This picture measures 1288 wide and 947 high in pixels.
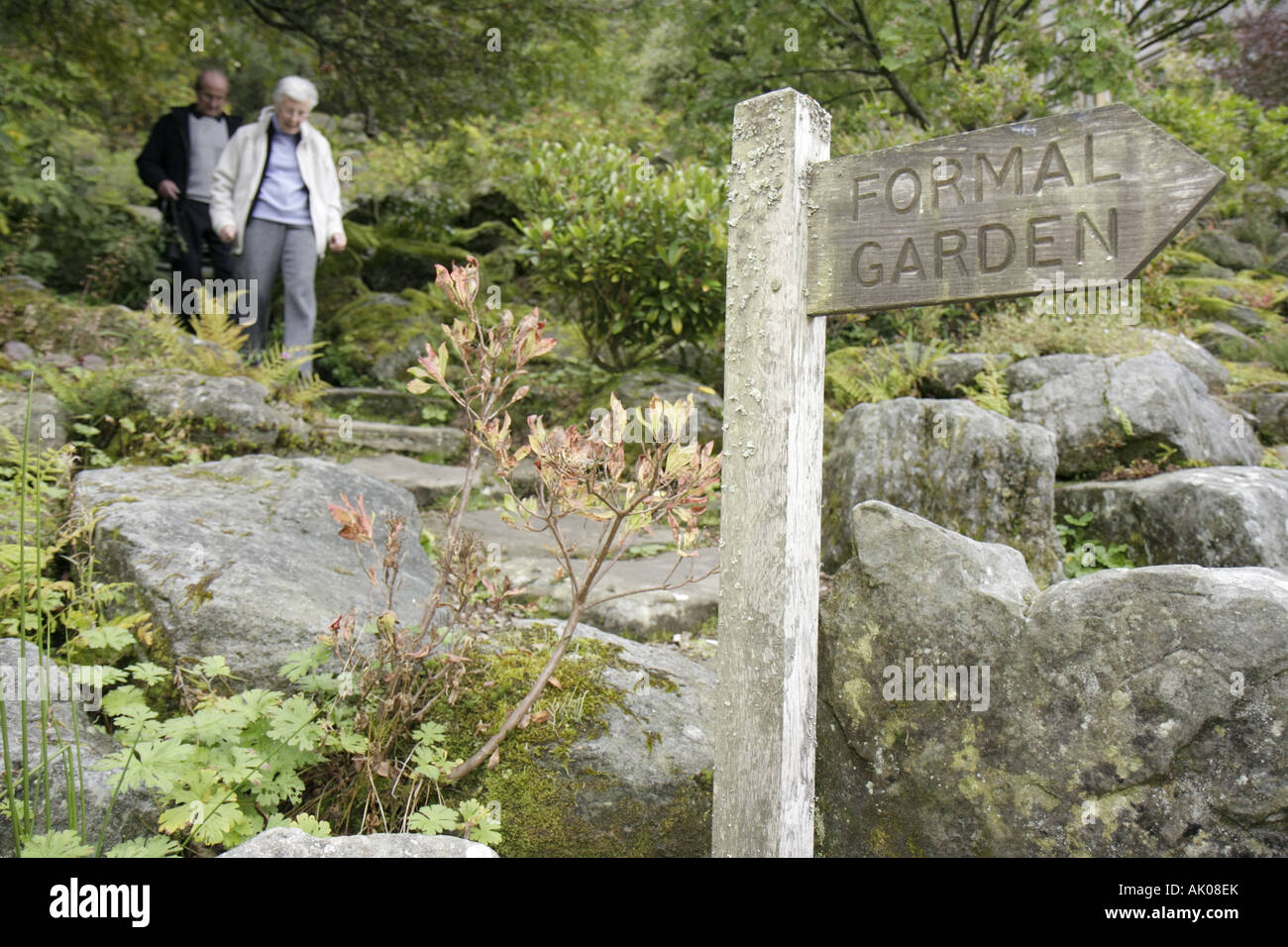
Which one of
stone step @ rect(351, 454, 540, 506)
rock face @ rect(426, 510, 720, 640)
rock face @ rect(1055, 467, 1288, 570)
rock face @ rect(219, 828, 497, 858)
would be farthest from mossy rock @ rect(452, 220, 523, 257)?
rock face @ rect(219, 828, 497, 858)

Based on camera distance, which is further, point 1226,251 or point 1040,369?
point 1226,251

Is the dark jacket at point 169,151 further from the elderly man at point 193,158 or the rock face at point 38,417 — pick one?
the rock face at point 38,417

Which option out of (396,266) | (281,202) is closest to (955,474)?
(281,202)

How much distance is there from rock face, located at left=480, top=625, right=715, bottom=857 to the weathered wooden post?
325 mm

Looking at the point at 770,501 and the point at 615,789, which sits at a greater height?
the point at 770,501

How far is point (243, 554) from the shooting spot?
2.92 meters

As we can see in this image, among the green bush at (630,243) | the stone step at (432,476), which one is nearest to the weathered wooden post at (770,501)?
the stone step at (432,476)

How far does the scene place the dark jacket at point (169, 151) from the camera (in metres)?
6.74

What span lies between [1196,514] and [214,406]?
5.08 meters

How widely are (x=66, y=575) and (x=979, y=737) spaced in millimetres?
3088

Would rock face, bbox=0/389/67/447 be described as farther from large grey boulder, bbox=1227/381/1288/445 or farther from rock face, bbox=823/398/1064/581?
large grey boulder, bbox=1227/381/1288/445

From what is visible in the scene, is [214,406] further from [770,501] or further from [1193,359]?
[1193,359]

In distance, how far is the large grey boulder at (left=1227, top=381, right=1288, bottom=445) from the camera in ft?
19.7

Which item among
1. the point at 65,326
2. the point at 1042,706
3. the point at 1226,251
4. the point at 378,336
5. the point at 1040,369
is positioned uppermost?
the point at 1226,251
